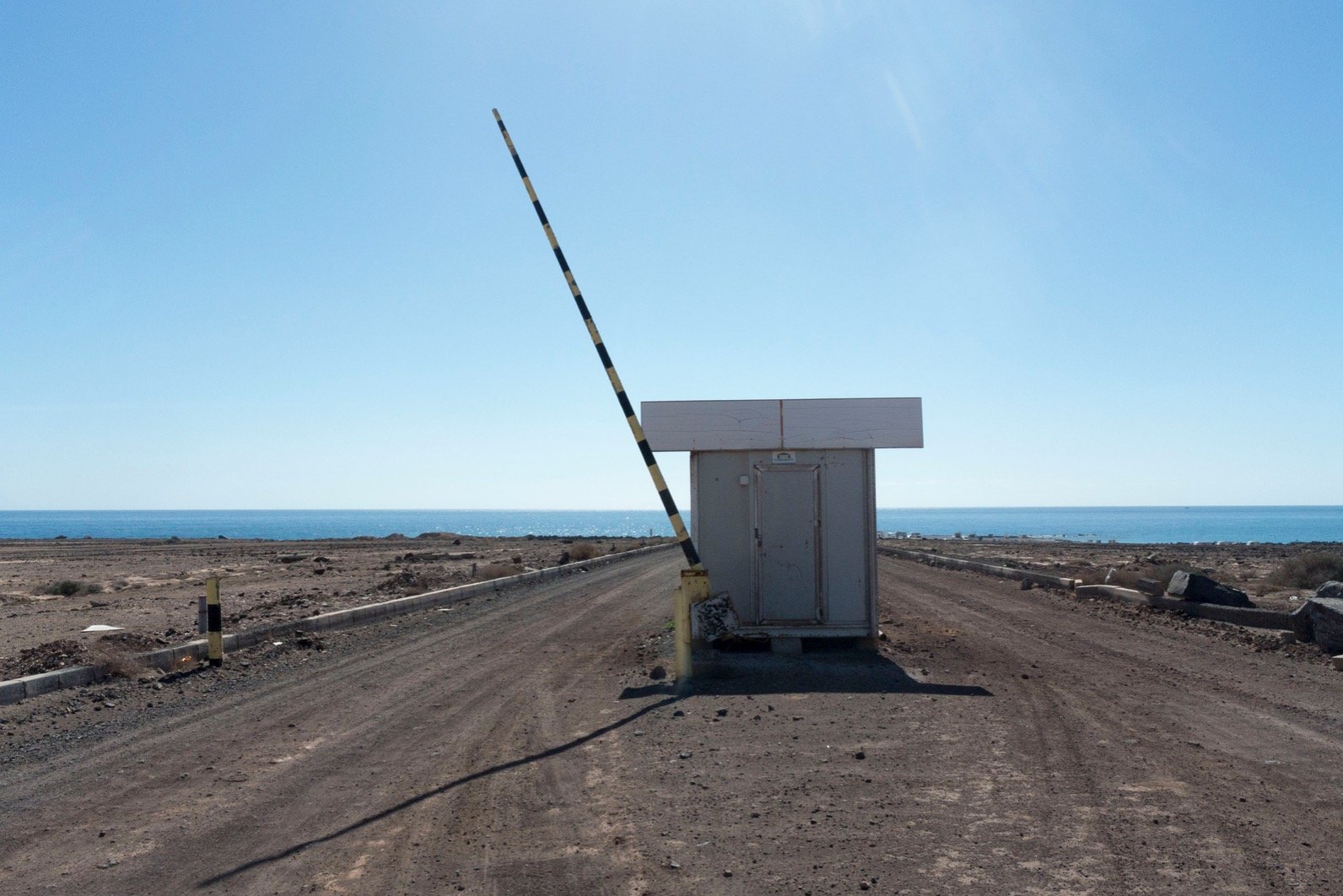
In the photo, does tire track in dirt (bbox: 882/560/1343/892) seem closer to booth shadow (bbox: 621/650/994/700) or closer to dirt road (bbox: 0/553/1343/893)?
dirt road (bbox: 0/553/1343/893)

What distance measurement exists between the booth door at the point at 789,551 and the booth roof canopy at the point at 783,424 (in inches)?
17.5

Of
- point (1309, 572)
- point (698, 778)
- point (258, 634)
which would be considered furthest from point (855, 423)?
point (1309, 572)

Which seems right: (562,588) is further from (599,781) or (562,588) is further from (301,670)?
(599,781)

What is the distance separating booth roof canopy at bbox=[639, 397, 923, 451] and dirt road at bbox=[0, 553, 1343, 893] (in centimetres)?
280

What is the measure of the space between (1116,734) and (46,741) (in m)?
9.15

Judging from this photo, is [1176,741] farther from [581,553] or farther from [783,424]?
[581,553]

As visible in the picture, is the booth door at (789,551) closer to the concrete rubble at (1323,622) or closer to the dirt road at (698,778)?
the dirt road at (698,778)

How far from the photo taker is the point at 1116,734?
8266mm

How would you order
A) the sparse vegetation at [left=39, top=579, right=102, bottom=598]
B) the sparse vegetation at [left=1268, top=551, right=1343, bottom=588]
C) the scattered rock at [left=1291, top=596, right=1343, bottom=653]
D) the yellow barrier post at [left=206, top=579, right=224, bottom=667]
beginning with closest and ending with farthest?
1. the scattered rock at [left=1291, top=596, right=1343, bottom=653]
2. the yellow barrier post at [left=206, top=579, right=224, bottom=667]
3. the sparse vegetation at [left=1268, top=551, right=1343, bottom=588]
4. the sparse vegetation at [left=39, top=579, right=102, bottom=598]

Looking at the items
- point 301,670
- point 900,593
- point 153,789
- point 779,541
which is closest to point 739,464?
point 779,541

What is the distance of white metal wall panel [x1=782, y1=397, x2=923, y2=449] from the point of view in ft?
44.5

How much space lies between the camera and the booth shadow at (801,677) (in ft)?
34.9

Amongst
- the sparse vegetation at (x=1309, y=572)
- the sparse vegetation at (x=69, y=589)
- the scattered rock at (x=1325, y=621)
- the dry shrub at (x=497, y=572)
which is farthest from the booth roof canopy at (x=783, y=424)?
the sparse vegetation at (x=69, y=589)

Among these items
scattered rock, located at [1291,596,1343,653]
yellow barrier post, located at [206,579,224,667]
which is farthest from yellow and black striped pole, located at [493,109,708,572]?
scattered rock, located at [1291,596,1343,653]
